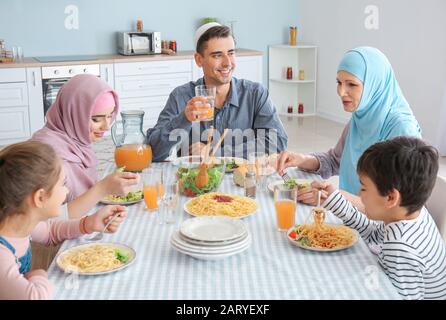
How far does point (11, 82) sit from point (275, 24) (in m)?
3.24

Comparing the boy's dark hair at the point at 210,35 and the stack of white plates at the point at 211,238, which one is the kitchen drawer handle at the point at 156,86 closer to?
the boy's dark hair at the point at 210,35

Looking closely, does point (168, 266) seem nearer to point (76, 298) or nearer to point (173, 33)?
point (76, 298)

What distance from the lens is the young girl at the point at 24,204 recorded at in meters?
1.46

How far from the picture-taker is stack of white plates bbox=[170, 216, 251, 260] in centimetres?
167

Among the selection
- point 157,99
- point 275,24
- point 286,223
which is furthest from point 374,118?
point 275,24

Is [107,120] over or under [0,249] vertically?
over

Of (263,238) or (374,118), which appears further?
(374,118)

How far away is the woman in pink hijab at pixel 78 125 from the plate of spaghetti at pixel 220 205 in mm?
554

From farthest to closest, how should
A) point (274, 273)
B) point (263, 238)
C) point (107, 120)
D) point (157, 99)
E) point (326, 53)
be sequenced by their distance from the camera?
point (326, 53) → point (157, 99) → point (107, 120) → point (263, 238) → point (274, 273)

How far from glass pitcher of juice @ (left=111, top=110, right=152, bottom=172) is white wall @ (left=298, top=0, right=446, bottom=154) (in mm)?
3609

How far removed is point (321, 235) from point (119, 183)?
0.71m

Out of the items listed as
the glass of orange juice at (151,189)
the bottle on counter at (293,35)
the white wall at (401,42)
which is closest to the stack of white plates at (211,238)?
the glass of orange juice at (151,189)

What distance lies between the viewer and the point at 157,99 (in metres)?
6.35

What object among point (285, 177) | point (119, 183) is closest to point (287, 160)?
point (285, 177)
